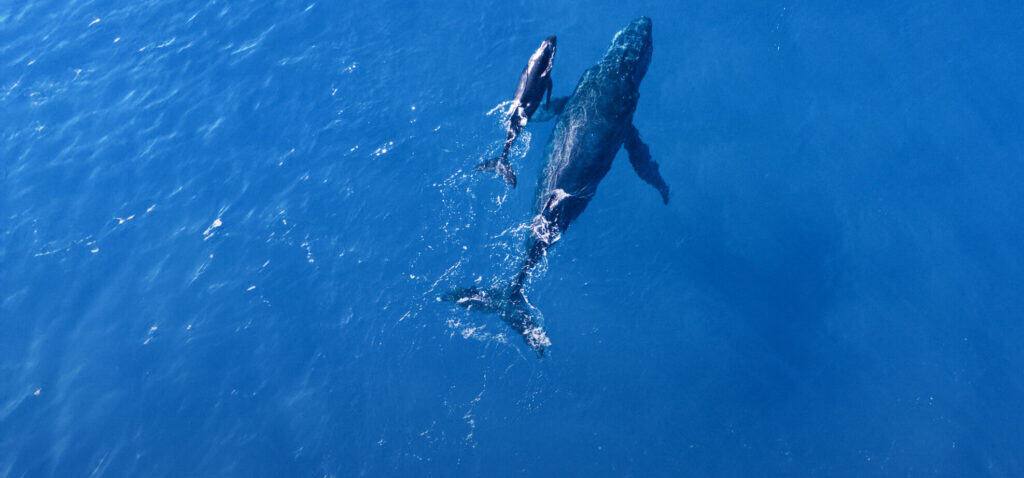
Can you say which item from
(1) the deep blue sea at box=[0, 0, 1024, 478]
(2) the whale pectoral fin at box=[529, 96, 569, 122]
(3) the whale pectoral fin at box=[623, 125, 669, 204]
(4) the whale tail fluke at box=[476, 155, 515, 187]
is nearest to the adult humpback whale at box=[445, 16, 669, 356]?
(3) the whale pectoral fin at box=[623, 125, 669, 204]

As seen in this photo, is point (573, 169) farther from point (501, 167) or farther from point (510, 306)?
point (510, 306)

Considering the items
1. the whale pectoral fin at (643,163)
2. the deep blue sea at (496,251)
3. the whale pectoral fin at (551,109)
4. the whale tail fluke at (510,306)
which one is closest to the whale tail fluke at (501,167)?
the deep blue sea at (496,251)

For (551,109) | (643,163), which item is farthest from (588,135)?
(643,163)

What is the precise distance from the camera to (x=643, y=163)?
1430 centimetres

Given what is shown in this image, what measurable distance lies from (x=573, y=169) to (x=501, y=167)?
5.55ft

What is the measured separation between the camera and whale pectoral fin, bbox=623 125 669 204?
46.8ft

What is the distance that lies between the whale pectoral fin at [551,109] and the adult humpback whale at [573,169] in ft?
0.63

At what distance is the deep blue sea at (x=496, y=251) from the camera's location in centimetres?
1307

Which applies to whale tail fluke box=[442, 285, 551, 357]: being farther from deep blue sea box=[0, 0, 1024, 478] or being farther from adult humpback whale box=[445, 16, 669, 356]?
deep blue sea box=[0, 0, 1024, 478]

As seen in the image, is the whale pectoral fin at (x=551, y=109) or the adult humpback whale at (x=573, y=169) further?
the whale pectoral fin at (x=551, y=109)

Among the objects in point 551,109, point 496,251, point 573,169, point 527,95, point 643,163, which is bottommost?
point 496,251

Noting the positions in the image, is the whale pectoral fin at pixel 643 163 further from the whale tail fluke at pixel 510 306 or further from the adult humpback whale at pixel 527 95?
the whale tail fluke at pixel 510 306

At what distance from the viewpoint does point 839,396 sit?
43.8ft

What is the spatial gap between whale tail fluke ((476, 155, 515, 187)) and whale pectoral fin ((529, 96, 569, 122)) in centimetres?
153
